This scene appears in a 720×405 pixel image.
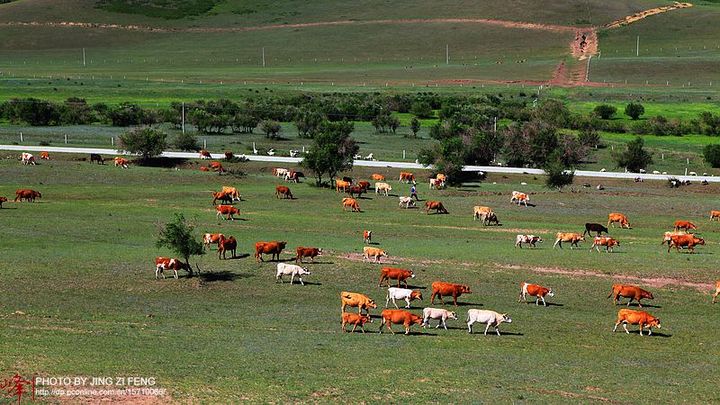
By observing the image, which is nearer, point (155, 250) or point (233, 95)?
point (155, 250)

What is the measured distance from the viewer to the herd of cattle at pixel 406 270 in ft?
106

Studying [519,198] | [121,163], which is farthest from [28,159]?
[519,198]

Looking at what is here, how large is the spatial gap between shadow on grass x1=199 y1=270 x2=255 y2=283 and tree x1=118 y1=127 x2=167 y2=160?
136 ft

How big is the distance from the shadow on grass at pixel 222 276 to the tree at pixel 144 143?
4138 centimetres

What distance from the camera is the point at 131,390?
23984 mm

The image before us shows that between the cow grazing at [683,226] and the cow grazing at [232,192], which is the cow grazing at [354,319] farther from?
the cow grazing at [232,192]

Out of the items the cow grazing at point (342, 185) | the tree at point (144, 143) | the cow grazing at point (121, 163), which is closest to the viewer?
the cow grazing at point (342, 185)

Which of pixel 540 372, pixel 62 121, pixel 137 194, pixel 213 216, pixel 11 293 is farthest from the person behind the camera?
pixel 62 121

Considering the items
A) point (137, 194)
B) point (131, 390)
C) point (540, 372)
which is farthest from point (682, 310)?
point (137, 194)

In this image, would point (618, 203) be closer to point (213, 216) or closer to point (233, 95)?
point (213, 216)

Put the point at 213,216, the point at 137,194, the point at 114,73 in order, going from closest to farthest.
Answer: the point at 213,216, the point at 137,194, the point at 114,73

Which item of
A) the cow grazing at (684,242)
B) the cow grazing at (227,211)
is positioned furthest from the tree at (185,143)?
the cow grazing at (684,242)

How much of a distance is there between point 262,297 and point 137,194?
30.4m

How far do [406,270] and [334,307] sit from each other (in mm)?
4468
